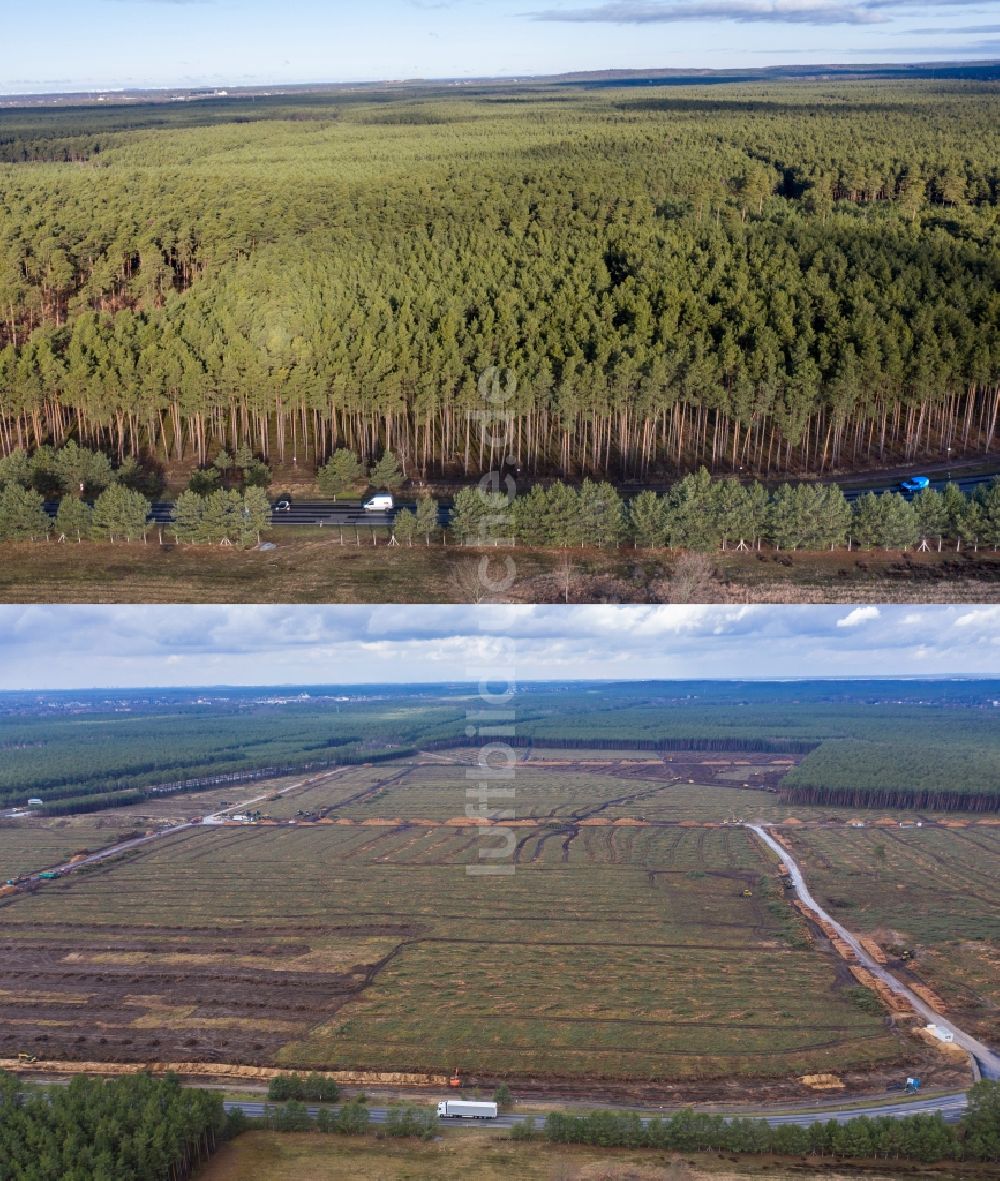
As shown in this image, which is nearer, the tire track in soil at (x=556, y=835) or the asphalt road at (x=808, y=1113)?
the asphalt road at (x=808, y=1113)

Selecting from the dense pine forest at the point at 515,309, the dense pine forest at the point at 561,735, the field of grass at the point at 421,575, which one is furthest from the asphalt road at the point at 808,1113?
the dense pine forest at the point at 561,735

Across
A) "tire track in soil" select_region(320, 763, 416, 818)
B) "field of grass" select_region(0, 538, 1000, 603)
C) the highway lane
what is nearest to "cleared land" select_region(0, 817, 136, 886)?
"tire track in soil" select_region(320, 763, 416, 818)

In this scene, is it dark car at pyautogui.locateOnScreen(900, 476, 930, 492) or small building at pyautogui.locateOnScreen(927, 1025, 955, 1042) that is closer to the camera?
small building at pyautogui.locateOnScreen(927, 1025, 955, 1042)

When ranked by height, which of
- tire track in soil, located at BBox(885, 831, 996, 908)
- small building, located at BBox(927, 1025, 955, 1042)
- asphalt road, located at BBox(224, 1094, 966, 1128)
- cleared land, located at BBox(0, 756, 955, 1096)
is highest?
asphalt road, located at BBox(224, 1094, 966, 1128)

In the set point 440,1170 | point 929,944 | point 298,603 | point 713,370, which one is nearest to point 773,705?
point 929,944

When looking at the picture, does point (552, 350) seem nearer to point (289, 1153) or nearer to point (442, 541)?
point (442, 541)

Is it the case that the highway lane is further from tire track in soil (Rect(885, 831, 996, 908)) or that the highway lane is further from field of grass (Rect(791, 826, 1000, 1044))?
tire track in soil (Rect(885, 831, 996, 908))

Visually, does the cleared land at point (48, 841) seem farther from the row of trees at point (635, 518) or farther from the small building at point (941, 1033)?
the small building at point (941, 1033)
